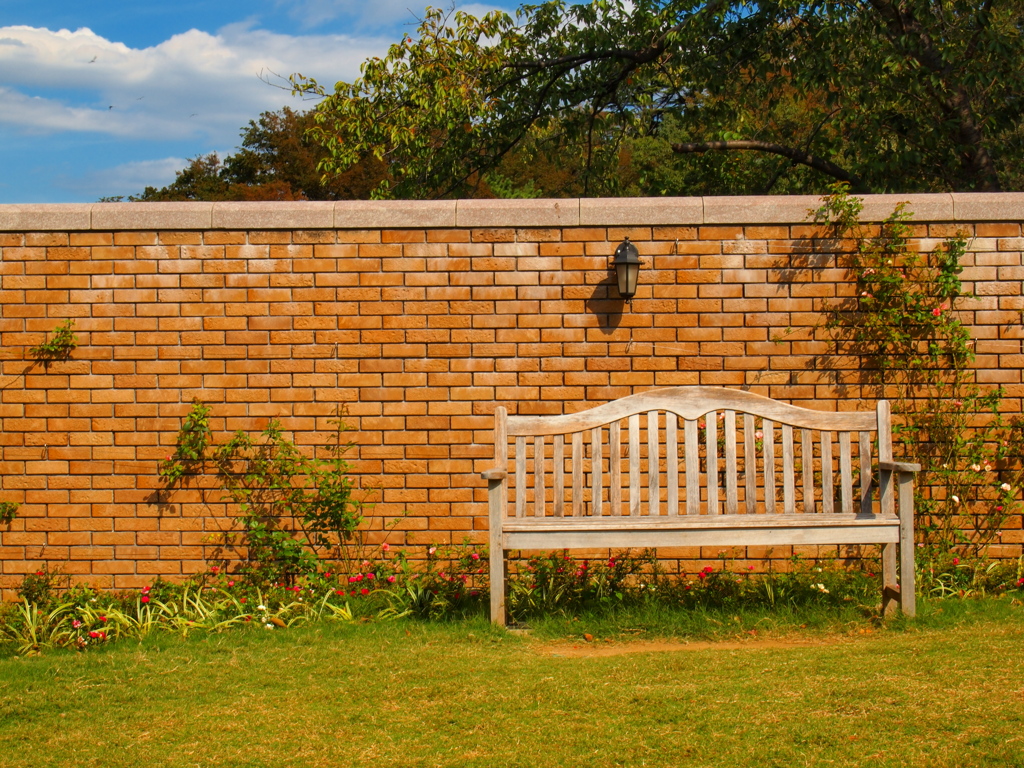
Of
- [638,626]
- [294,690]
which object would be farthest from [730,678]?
[294,690]

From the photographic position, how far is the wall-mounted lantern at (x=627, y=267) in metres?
5.07

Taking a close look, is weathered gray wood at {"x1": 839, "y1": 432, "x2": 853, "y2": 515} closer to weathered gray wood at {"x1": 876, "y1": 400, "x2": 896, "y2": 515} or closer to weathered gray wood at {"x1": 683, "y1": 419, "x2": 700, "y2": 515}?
weathered gray wood at {"x1": 876, "y1": 400, "x2": 896, "y2": 515}

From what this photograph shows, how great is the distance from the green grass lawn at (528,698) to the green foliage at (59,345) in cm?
185

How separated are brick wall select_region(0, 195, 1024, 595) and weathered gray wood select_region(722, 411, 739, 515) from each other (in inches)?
26.0

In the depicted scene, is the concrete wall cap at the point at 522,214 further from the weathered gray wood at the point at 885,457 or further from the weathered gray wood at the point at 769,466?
the weathered gray wood at the point at 885,457

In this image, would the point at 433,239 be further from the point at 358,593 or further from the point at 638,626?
the point at 638,626

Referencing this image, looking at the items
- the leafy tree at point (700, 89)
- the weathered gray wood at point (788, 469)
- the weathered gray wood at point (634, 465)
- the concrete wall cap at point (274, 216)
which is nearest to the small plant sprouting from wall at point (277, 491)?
the concrete wall cap at point (274, 216)

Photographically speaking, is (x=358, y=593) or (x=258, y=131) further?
(x=258, y=131)

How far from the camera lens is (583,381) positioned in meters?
5.20

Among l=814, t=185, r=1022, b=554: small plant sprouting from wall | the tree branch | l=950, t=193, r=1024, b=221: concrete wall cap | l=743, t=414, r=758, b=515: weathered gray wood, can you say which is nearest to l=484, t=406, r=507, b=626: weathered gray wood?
l=743, t=414, r=758, b=515: weathered gray wood

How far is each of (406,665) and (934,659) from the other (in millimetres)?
2367

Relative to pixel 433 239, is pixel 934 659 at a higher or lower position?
lower

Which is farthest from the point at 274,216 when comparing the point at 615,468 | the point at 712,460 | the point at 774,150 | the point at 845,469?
the point at 774,150

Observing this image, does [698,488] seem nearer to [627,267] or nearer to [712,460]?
[712,460]
